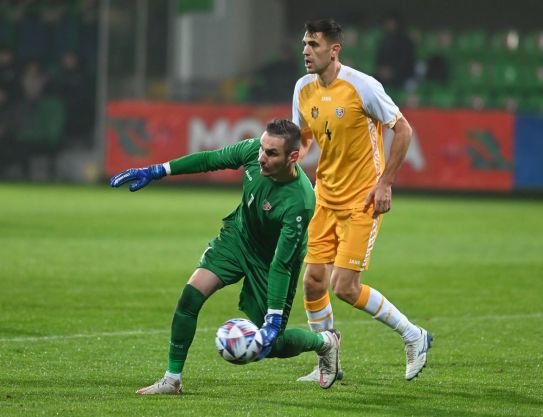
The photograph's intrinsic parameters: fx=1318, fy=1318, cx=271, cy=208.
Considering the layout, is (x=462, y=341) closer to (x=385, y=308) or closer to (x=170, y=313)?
(x=385, y=308)

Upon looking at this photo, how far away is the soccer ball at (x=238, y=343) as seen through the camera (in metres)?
6.66

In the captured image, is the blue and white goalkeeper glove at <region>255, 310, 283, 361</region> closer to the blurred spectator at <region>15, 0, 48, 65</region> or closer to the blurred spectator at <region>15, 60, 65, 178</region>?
the blurred spectator at <region>15, 60, 65, 178</region>

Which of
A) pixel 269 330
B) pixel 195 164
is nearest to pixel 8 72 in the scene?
pixel 195 164

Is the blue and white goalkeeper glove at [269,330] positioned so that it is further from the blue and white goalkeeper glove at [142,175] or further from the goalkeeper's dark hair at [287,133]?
the blue and white goalkeeper glove at [142,175]

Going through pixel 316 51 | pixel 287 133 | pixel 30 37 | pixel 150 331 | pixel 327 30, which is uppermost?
pixel 327 30

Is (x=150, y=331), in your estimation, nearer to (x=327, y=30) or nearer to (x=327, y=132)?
(x=327, y=132)

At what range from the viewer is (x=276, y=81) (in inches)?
1050

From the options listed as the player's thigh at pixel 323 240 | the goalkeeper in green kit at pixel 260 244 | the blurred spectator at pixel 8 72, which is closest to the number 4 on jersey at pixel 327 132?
the player's thigh at pixel 323 240

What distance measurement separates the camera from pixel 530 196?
83.6 ft

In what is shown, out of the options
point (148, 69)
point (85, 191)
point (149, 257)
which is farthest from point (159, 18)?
point (149, 257)

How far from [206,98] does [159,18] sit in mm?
2439

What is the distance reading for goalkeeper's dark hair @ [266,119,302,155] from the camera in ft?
22.5

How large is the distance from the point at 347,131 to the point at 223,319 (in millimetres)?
3205

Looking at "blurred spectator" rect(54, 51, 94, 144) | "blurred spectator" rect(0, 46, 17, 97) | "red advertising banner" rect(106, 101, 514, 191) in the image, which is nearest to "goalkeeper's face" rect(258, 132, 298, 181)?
"red advertising banner" rect(106, 101, 514, 191)
